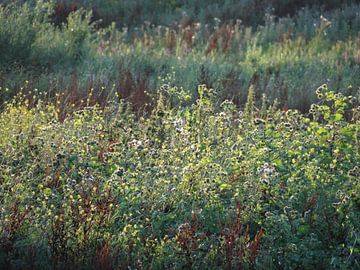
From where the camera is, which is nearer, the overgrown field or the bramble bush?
the bramble bush

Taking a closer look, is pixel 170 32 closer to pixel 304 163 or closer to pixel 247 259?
pixel 304 163

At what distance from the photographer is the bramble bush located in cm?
450

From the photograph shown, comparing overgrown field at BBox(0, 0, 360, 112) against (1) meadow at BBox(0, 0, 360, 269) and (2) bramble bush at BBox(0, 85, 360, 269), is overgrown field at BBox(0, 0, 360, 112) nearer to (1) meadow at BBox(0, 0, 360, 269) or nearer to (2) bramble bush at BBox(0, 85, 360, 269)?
(1) meadow at BBox(0, 0, 360, 269)

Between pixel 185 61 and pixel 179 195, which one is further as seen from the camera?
pixel 185 61

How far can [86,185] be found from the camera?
5051 mm

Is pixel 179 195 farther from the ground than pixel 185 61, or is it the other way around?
pixel 185 61

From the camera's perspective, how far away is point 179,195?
5211mm

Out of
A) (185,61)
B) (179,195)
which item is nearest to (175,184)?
(179,195)

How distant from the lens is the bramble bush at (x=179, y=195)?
4504 millimetres

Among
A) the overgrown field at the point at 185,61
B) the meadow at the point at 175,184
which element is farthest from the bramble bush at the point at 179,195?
the overgrown field at the point at 185,61

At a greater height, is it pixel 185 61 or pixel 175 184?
pixel 185 61

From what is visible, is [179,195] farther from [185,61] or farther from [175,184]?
[185,61]

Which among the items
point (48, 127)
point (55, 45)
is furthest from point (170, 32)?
point (48, 127)

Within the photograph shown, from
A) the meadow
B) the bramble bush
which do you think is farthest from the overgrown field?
the bramble bush
